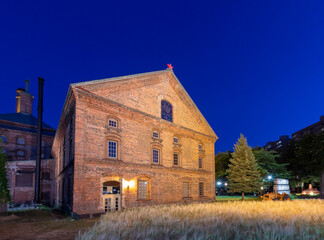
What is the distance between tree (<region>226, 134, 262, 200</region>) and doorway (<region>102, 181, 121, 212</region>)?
2161 cm

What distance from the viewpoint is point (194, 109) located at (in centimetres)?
2934

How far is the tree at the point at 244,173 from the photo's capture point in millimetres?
34531

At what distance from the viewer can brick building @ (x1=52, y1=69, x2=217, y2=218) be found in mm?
17547

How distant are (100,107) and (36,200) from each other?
16960 mm

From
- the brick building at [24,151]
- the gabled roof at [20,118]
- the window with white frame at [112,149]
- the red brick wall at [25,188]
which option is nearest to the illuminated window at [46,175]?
the brick building at [24,151]

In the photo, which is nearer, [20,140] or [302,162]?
[20,140]

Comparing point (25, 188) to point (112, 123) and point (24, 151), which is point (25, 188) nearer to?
point (24, 151)

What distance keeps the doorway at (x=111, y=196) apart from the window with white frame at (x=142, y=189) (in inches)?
90.1

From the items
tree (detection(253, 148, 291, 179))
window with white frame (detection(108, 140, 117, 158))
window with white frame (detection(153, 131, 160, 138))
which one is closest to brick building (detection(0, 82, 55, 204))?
window with white frame (detection(108, 140, 117, 158))

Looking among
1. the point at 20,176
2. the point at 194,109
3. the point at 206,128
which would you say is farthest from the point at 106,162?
the point at 20,176

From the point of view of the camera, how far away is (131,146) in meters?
21.0

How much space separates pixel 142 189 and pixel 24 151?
28967 mm

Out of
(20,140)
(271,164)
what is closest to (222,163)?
(271,164)

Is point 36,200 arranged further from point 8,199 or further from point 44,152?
point 44,152
